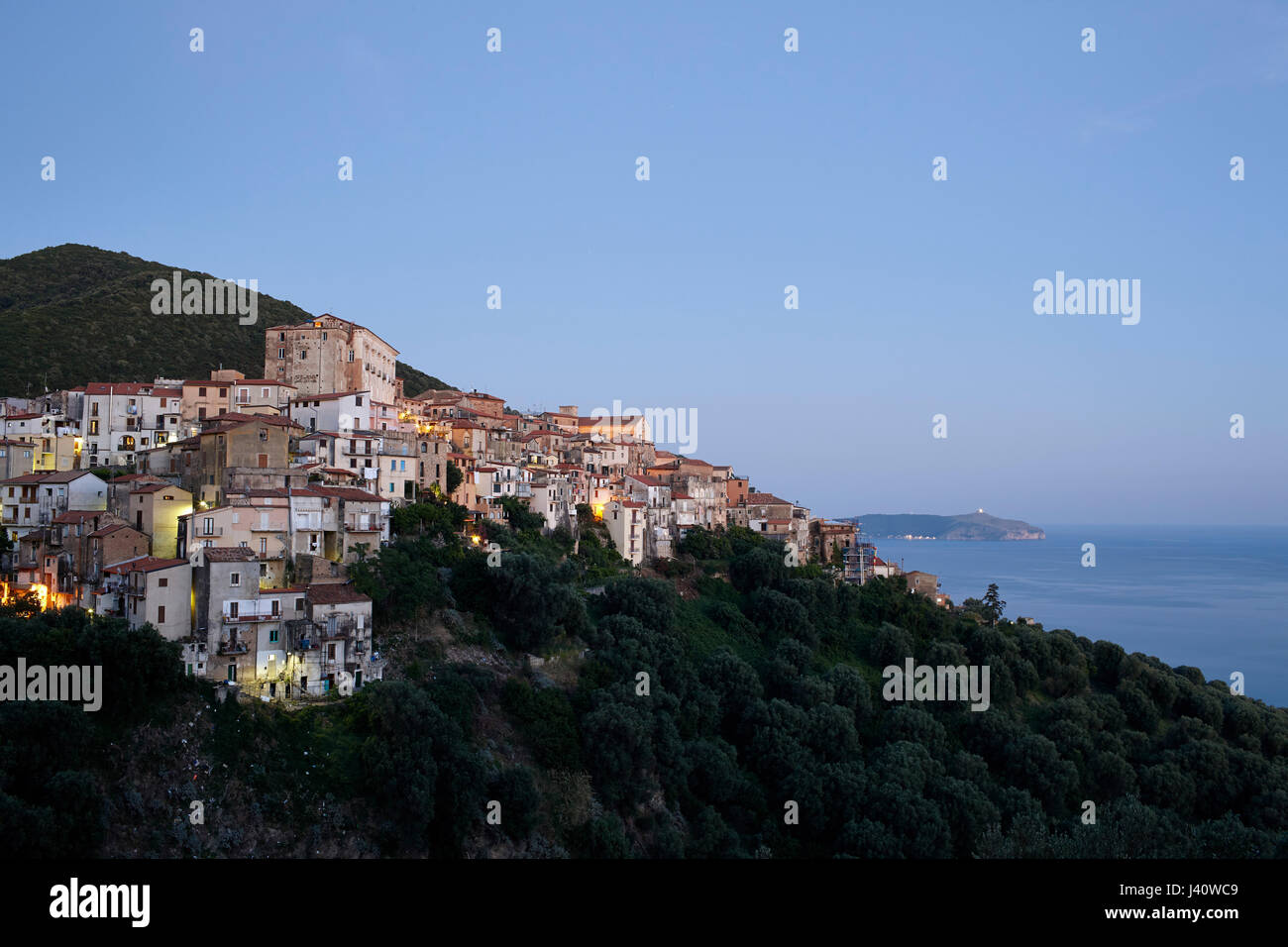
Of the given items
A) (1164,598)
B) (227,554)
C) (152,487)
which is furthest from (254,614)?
(1164,598)

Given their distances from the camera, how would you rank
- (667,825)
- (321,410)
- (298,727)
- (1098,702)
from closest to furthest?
(298,727) → (667,825) → (321,410) → (1098,702)

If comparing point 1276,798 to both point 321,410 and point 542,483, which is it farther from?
point 321,410

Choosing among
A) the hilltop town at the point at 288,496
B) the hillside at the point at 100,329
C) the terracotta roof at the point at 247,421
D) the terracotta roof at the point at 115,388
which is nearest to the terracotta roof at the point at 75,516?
the hilltop town at the point at 288,496

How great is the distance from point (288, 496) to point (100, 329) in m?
44.0

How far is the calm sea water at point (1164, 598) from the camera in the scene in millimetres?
83062

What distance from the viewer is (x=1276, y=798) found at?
127ft

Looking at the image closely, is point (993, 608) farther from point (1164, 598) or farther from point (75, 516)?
point (1164, 598)

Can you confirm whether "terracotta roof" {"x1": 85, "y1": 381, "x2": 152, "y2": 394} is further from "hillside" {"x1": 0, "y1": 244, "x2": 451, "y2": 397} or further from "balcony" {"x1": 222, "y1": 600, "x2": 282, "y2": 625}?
"balcony" {"x1": 222, "y1": 600, "x2": 282, "y2": 625}

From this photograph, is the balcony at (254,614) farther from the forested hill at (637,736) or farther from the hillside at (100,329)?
the hillside at (100,329)

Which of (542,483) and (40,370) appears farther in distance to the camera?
(40,370)

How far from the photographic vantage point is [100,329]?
65062 millimetres
